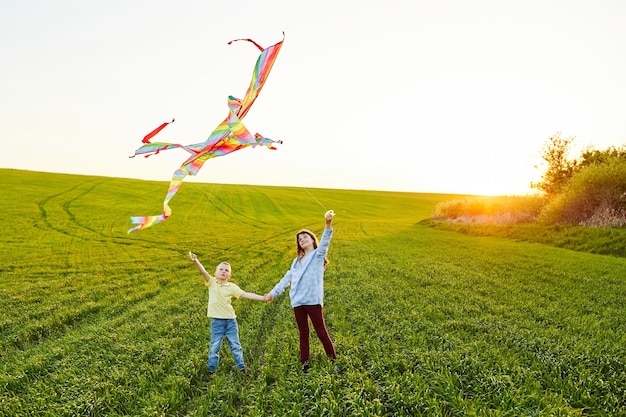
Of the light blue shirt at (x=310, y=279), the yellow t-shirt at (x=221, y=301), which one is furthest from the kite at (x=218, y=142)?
the light blue shirt at (x=310, y=279)

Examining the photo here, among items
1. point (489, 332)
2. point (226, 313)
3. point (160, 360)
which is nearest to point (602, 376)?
point (489, 332)

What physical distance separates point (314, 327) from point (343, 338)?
1799 mm

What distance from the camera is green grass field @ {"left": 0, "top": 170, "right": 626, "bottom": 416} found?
638 cm

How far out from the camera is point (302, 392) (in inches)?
260

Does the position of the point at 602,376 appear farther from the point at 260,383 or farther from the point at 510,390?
the point at 260,383

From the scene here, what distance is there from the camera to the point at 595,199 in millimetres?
30484

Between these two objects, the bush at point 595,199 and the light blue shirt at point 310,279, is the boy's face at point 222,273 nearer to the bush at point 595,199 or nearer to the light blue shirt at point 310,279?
the light blue shirt at point 310,279

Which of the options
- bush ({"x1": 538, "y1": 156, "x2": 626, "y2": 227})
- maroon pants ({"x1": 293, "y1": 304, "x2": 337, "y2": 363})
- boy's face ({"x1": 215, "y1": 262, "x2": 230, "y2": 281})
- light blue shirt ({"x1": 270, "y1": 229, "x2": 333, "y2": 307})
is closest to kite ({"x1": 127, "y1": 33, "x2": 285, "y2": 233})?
boy's face ({"x1": 215, "y1": 262, "x2": 230, "y2": 281})

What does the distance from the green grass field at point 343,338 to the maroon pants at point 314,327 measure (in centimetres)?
35

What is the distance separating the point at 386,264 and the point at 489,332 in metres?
10.6

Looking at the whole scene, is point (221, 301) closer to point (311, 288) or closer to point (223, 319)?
point (223, 319)

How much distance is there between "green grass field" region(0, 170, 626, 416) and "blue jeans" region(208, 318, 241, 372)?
0.77ft

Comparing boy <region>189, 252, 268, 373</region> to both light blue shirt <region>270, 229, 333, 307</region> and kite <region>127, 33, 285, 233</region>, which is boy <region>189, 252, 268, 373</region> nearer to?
light blue shirt <region>270, 229, 333, 307</region>

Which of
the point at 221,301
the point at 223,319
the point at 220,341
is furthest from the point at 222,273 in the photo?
the point at 220,341
